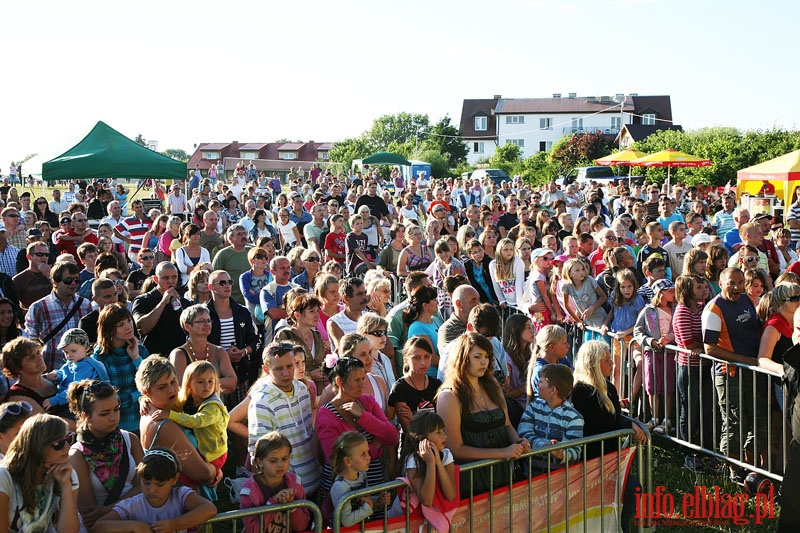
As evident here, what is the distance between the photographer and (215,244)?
11375 millimetres

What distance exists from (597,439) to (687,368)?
2119mm

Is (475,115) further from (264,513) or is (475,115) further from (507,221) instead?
(264,513)

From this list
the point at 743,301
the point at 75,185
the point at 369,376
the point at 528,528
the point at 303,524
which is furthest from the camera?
the point at 75,185

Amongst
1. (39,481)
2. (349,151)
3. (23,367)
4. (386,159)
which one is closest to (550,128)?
(349,151)

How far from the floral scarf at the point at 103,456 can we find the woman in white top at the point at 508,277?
5.80 meters

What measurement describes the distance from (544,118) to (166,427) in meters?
97.6

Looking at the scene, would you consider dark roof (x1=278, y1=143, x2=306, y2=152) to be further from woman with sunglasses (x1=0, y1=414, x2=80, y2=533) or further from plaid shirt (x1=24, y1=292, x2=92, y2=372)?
woman with sunglasses (x1=0, y1=414, x2=80, y2=533)

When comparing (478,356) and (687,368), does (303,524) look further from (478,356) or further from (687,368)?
(687,368)

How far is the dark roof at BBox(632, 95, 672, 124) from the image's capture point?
96.8 metres

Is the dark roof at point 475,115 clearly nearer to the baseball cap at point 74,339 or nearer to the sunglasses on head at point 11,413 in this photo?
the baseball cap at point 74,339

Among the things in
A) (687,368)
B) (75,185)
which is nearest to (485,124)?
(75,185)

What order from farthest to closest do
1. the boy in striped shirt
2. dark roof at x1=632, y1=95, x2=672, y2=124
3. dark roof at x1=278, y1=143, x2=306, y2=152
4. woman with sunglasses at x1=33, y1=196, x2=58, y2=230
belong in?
dark roof at x1=278, y1=143, x2=306, y2=152 → dark roof at x1=632, y1=95, x2=672, y2=124 → woman with sunglasses at x1=33, y1=196, x2=58, y2=230 → the boy in striped shirt

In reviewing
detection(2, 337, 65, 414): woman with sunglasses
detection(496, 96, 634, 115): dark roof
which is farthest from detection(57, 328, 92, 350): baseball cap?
detection(496, 96, 634, 115): dark roof

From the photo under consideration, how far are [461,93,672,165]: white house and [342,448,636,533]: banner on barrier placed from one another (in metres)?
93.8
